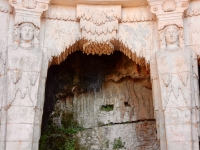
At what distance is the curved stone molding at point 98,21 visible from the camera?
6555mm

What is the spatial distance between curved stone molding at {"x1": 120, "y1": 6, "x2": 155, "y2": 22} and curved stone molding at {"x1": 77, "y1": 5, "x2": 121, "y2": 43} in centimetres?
19

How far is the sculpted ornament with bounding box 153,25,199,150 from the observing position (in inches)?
223

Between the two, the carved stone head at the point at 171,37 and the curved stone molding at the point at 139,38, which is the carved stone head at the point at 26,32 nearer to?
the curved stone molding at the point at 139,38

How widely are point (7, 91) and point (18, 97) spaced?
9.8 inches

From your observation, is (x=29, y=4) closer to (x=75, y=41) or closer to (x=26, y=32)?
(x=26, y=32)

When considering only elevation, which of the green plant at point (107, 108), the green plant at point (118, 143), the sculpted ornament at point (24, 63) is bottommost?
the green plant at point (118, 143)

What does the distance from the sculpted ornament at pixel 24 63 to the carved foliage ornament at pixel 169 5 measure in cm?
278

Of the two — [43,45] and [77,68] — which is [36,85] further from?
[77,68]

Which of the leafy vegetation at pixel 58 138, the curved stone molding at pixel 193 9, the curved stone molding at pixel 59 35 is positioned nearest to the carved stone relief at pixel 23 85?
the curved stone molding at pixel 59 35

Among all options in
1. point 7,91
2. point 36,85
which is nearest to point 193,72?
point 36,85

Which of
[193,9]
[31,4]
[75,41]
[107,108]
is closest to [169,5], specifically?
[193,9]

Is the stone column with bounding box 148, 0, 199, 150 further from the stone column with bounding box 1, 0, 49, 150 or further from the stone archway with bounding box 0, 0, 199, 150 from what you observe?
the stone column with bounding box 1, 0, 49, 150

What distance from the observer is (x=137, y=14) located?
678 cm

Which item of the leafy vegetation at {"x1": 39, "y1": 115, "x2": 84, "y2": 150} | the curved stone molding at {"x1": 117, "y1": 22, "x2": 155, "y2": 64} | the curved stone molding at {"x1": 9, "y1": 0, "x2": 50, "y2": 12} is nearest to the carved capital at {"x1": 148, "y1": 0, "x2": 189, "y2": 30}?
the curved stone molding at {"x1": 117, "y1": 22, "x2": 155, "y2": 64}
